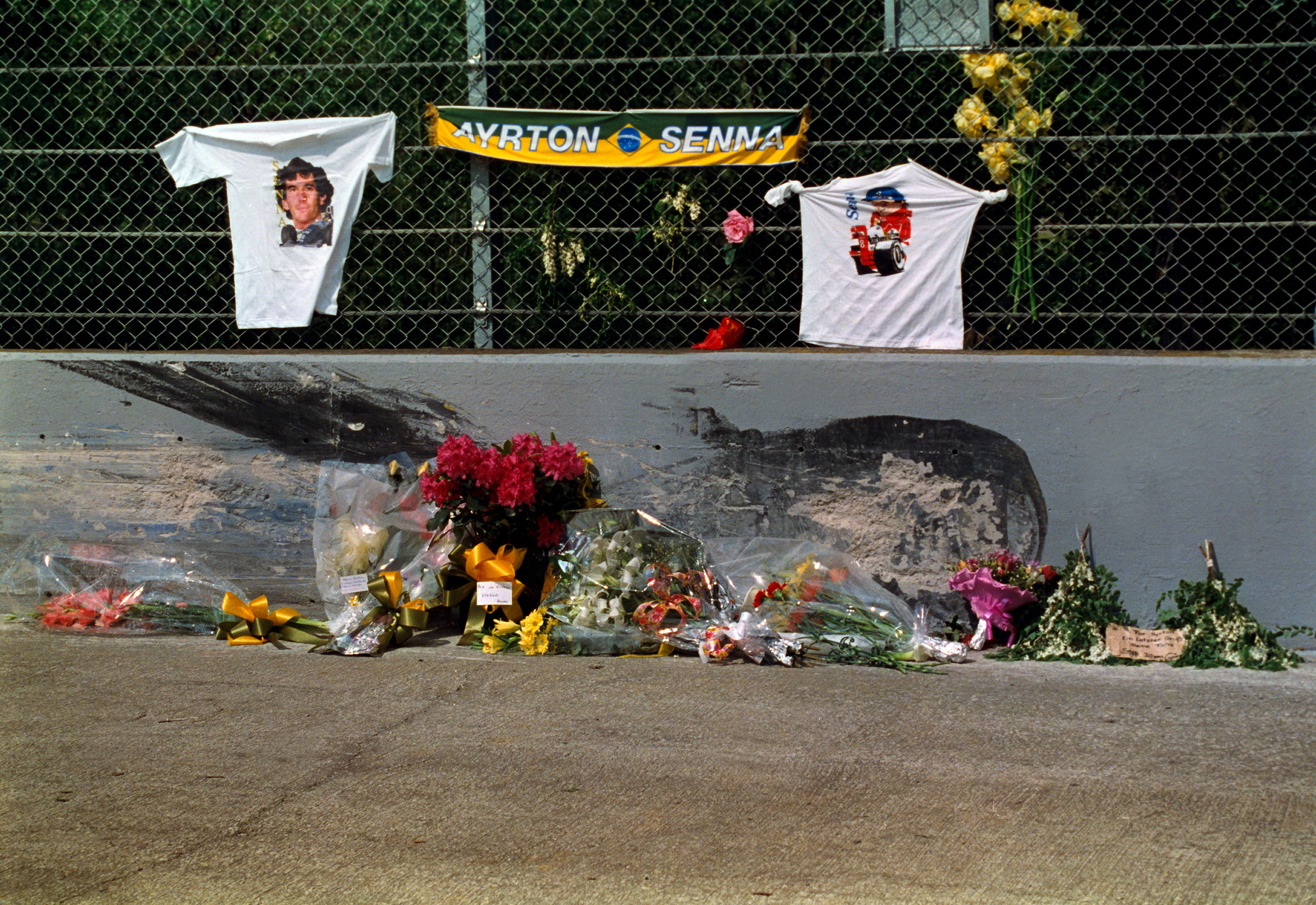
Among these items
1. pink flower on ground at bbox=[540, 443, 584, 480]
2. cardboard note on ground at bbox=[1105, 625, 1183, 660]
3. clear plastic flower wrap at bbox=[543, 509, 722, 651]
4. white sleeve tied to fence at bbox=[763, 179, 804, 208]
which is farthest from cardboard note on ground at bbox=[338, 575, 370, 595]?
cardboard note on ground at bbox=[1105, 625, 1183, 660]

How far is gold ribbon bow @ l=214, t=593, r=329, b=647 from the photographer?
17.3 feet

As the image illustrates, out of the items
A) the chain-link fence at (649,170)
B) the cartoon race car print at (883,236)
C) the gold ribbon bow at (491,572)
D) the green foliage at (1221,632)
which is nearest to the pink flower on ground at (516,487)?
the gold ribbon bow at (491,572)

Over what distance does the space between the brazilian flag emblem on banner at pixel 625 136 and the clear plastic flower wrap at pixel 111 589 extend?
7.75 feet

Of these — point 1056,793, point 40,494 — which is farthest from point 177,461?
point 1056,793

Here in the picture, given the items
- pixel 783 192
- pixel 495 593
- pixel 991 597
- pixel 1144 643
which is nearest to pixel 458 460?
pixel 495 593

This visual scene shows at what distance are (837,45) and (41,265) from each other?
4.07m

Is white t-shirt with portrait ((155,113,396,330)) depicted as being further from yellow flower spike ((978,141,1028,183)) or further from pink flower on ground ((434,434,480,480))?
yellow flower spike ((978,141,1028,183))

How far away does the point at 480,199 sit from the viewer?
5.55 metres

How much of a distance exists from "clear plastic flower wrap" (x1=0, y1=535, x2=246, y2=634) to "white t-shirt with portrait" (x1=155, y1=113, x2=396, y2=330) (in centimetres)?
122

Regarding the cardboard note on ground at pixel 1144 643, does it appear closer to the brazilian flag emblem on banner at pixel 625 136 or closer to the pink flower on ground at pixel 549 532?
the pink flower on ground at pixel 549 532

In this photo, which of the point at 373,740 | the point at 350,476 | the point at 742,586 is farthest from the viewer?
the point at 350,476

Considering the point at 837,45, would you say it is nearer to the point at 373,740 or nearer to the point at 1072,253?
the point at 1072,253

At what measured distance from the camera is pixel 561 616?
5.00m

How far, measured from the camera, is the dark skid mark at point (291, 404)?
5438 mm
